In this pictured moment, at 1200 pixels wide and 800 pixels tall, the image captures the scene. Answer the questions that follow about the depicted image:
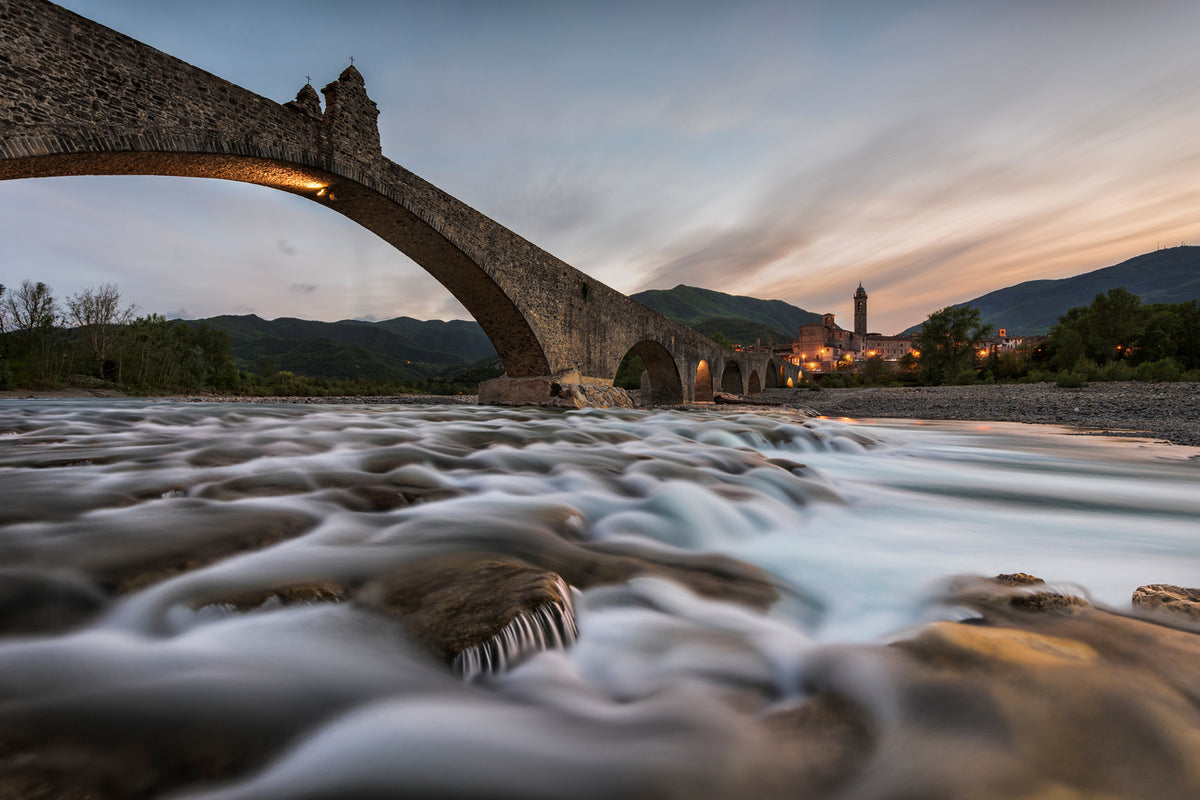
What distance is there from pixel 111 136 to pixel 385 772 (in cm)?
867

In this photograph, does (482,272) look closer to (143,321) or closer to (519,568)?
(519,568)

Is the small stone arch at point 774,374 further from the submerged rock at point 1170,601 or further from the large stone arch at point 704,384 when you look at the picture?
the submerged rock at point 1170,601

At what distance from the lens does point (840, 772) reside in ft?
2.94

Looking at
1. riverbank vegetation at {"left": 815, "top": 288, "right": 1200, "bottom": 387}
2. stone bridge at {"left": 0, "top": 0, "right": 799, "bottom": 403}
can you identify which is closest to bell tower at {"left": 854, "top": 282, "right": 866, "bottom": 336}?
riverbank vegetation at {"left": 815, "top": 288, "right": 1200, "bottom": 387}

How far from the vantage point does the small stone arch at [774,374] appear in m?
47.4

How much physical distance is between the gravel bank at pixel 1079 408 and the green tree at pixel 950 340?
16049 millimetres

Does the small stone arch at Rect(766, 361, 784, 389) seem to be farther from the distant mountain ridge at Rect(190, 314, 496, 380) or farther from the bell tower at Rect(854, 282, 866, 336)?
the bell tower at Rect(854, 282, 866, 336)

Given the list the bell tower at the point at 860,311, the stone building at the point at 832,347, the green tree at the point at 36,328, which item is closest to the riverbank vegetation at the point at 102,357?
the green tree at the point at 36,328

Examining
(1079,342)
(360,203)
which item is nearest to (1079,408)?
(360,203)

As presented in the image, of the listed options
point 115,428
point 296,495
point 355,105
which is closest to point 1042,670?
point 296,495

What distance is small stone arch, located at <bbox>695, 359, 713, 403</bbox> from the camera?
26.1m

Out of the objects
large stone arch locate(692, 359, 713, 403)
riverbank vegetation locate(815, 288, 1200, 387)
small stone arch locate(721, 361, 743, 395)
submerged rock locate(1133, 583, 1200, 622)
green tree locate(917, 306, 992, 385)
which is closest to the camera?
submerged rock locate(1133, 583, 1200, 622)

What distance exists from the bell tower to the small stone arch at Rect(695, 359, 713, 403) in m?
125

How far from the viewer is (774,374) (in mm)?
49750
